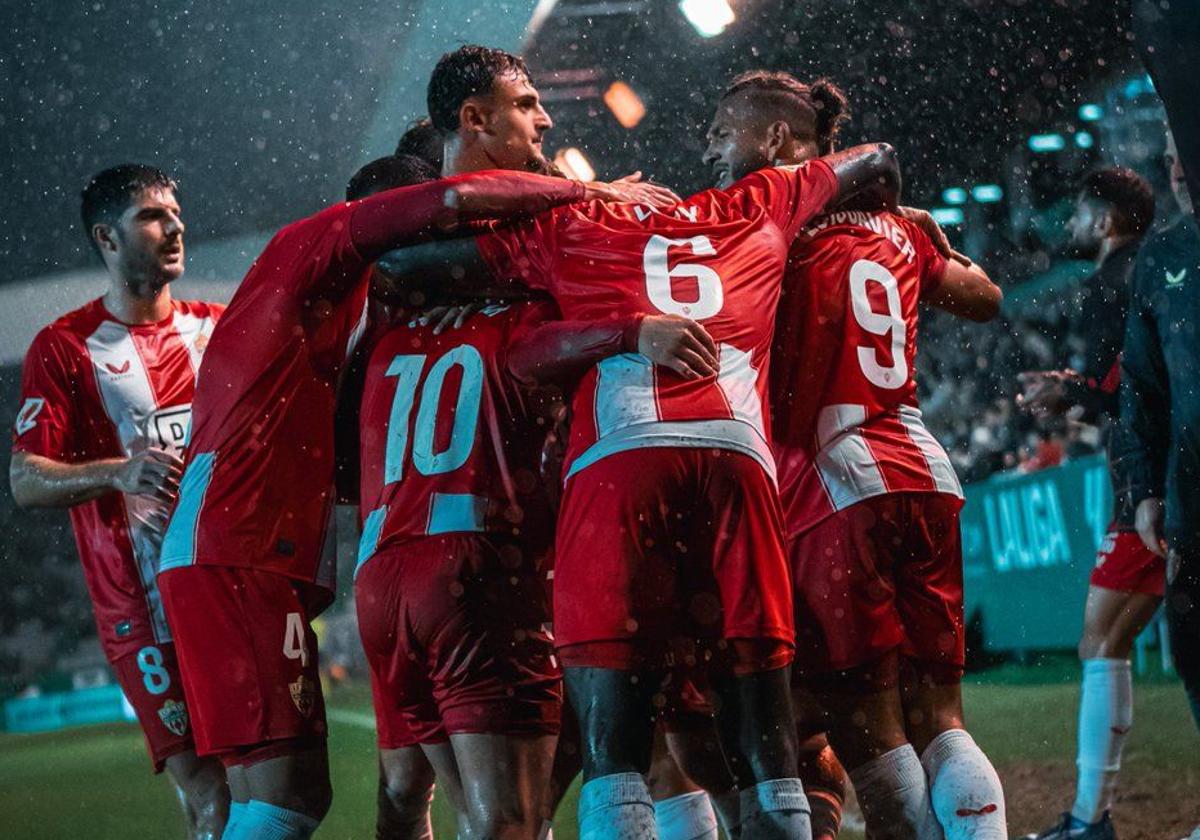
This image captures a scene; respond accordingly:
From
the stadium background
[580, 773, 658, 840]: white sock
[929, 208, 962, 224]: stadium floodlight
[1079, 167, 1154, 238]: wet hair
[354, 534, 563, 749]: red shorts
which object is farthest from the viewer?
[929, 208, 962, 224]: stadium floodlight

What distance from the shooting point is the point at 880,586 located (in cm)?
262

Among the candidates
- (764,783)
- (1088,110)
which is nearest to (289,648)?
(764,783)

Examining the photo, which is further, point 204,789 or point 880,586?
point 204,789

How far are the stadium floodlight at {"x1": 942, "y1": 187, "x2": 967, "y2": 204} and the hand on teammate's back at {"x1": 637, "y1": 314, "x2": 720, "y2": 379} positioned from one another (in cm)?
915

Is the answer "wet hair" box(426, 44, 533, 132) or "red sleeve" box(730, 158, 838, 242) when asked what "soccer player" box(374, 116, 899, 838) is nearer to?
"red sleeve" box(730, 158, 838, 242)

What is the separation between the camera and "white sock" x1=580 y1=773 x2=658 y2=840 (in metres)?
1.98

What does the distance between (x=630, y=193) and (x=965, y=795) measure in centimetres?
139

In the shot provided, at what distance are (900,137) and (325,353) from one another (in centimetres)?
818

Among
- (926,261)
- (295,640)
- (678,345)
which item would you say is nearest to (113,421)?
(295,640)

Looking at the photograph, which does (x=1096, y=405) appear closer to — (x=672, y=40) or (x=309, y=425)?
(x=309, y=425)

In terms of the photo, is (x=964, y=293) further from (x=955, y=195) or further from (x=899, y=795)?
(x=955, y=195)

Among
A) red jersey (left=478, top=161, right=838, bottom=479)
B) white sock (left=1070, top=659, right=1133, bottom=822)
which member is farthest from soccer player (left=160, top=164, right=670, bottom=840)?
white sock (left=1070, top=659, right=1133, bottom=822)

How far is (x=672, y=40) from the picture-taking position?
10180 millimetres

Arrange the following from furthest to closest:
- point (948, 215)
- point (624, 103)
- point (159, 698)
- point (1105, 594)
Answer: point (948, 215) → point (624, 103) → point (1105, 594) → point (159, 698)
